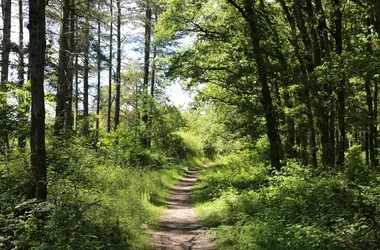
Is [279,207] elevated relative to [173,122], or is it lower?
lower

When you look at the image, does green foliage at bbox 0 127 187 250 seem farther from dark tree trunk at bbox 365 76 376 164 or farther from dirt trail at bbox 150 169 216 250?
dark tree trunk at bbox 365 76 376 164

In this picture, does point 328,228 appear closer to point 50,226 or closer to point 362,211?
point 362,211

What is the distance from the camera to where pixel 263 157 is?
19375 mm

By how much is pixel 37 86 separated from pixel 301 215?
18.8 feet

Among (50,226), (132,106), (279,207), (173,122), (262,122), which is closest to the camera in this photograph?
(50,226)

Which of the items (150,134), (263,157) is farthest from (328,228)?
(150,134)

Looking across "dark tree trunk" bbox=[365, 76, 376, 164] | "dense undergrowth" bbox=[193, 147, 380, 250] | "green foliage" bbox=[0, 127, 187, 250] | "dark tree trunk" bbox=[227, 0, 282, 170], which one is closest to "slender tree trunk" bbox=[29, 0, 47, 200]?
"green foliage" bbox=[0, 127, 187, 250]

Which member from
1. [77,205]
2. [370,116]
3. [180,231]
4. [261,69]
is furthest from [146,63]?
[77,205]

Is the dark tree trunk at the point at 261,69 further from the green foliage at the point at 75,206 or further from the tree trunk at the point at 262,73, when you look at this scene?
the green foliage at the point at 75,206

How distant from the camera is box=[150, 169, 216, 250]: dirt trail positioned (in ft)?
25.9

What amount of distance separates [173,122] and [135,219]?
17489 mm

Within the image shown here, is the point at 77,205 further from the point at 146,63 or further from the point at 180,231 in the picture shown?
the point at 146,63

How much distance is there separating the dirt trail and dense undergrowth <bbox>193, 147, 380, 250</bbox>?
1.06 feet

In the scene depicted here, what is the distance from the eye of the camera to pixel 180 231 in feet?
30.2
